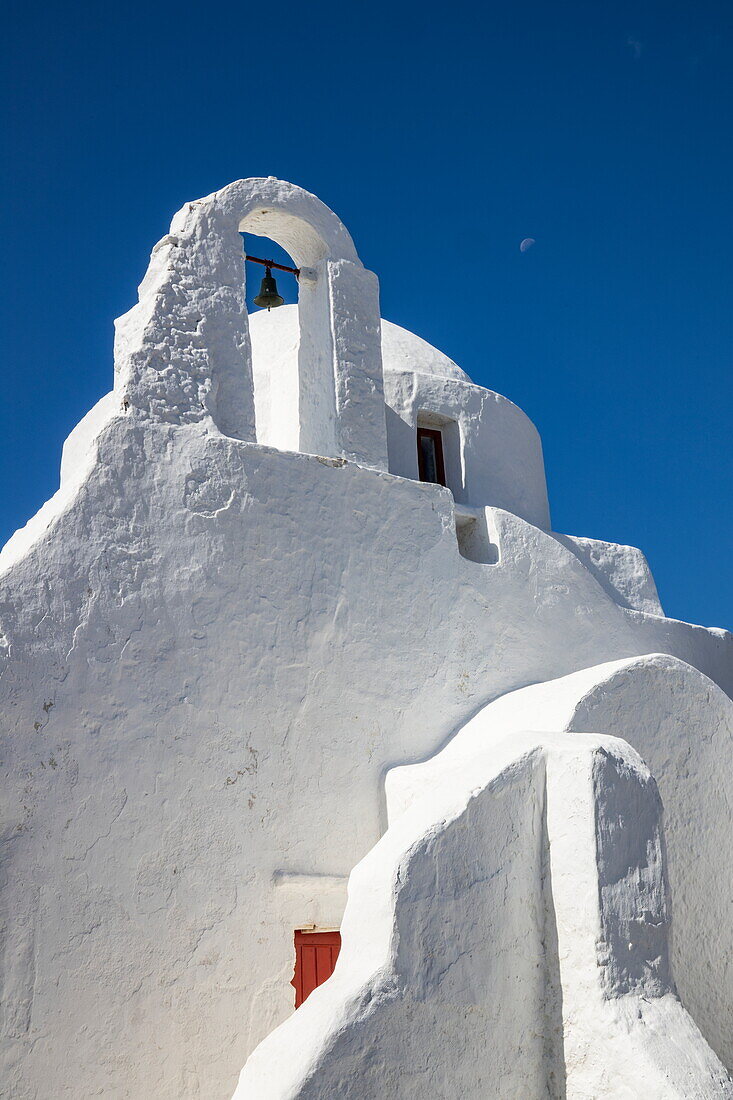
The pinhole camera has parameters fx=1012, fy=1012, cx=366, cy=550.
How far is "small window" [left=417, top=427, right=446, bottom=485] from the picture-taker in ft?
29.5

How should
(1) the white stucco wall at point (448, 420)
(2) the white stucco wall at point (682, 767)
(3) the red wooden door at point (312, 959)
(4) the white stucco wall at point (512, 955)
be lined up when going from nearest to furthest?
(4) the white stucco wall at point (512, 955) < (3) the red wooden door at point (312, 959) < (2) the white stucco wall at point (682, 767) < (1) the white stucco wall at point (448, 420)

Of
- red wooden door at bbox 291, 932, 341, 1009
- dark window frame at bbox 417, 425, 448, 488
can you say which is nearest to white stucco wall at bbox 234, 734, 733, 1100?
red wooden door at bbox 291, 932, 341, 1009

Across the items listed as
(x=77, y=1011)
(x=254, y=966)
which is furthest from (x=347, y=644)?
(x=77, y=1011)

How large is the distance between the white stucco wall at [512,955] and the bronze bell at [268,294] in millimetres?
4590

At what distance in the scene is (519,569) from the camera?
780 cm

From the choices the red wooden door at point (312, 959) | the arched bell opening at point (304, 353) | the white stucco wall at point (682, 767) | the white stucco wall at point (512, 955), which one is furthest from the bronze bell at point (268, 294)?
the red wooden door at point (312, 959)

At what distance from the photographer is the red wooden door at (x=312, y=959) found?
19.0 feet

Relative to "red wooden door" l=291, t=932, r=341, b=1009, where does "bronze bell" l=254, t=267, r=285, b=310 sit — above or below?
above

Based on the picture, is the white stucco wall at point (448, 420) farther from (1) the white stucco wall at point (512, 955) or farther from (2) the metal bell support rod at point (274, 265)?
(1) the white stucco wall at point (512, 955)

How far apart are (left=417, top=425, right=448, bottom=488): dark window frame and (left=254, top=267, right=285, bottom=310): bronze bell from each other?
172cm

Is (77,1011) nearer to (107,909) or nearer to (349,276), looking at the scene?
(107,909)

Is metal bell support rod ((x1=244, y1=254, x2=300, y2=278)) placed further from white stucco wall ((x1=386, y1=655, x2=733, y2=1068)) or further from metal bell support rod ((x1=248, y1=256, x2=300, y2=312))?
white stucco wall ((x1=386, y1=655, x2=733, y2=1068))

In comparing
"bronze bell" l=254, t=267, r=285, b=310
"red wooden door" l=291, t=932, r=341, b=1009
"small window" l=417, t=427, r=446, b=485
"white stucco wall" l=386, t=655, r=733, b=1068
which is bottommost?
"red wooden door" l=291, t=932, r=341, b=1009

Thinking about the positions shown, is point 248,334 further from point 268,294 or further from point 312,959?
point 312,959
